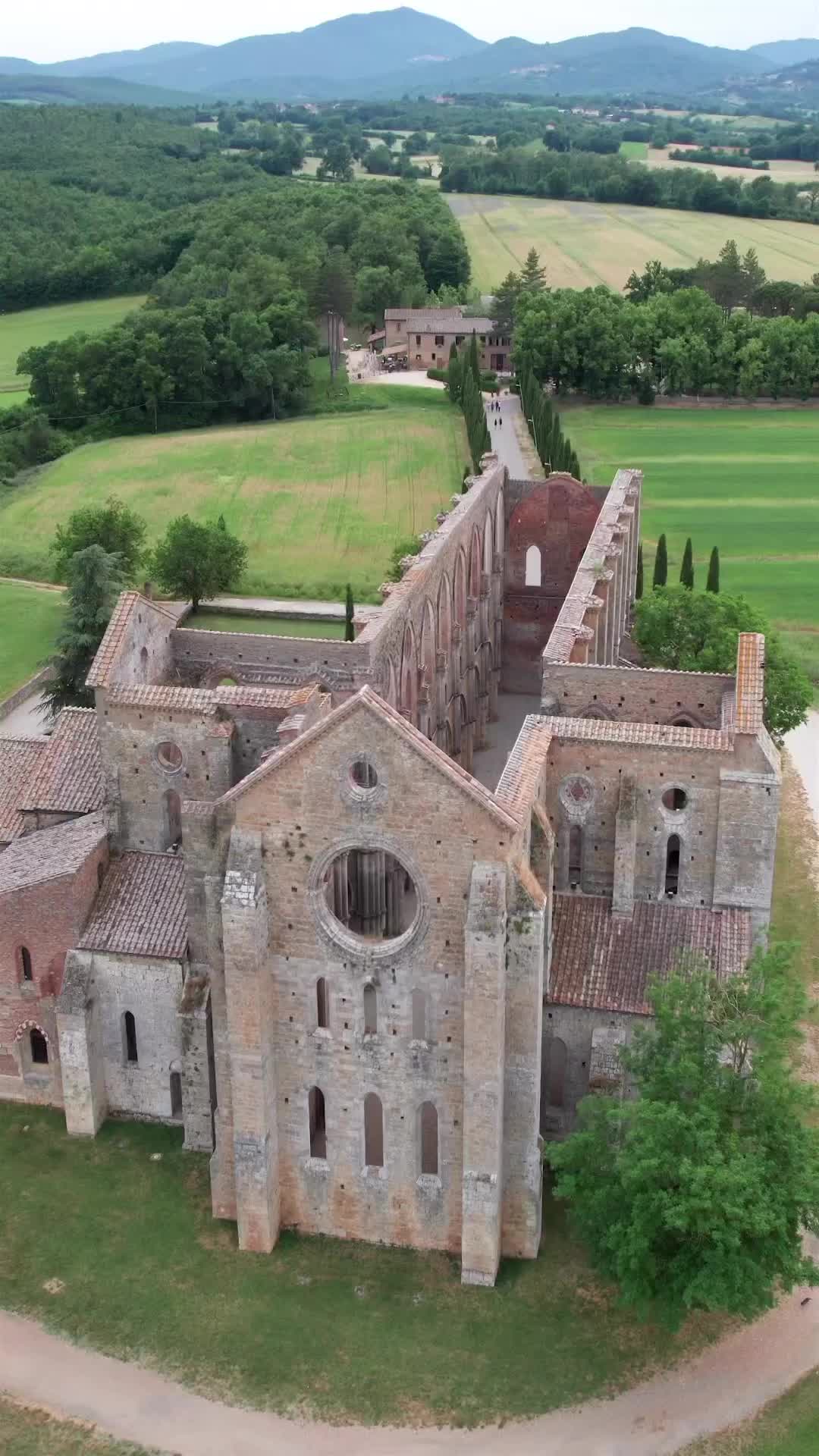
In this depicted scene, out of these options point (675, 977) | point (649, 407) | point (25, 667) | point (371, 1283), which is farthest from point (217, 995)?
point (649, 407)

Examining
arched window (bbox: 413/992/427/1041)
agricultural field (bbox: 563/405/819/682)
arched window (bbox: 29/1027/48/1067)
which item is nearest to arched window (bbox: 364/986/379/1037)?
arched window (bbox: 413/992/427/1041)

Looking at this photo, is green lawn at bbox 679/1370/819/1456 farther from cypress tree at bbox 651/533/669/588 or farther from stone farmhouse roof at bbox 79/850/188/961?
cypress tree at bbox 651/533/669/588

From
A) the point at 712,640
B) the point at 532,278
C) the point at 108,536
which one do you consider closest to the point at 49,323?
the point at 532,278

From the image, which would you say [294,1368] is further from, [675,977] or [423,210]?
[423,210]

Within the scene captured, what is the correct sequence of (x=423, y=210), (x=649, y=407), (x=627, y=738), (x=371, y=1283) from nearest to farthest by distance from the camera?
(x=371, y=1283) → (x=627, y=738) → (x=649, y=407) → (x=423, y=210)

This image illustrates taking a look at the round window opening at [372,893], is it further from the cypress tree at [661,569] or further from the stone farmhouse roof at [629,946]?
the cypress tree at [661,569]

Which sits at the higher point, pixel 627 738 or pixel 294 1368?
pixel 627 738
